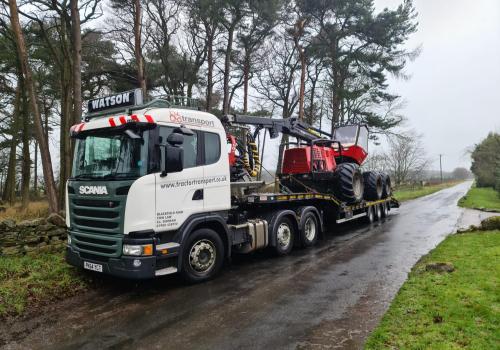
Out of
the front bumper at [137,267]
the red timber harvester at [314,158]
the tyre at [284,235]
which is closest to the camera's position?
the front bumper at [137,267]

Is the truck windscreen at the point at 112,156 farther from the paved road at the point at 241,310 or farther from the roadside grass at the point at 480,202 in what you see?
the roadside grass at the point at 480,202

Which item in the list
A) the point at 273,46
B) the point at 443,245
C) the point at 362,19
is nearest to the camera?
the point at 443,245

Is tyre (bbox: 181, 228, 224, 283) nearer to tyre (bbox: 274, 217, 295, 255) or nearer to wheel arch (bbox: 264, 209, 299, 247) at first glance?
wheel arch (bbox: 264, 209, 299, 247)

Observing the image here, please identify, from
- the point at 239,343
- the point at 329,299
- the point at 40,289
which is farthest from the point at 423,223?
the point at 40,289

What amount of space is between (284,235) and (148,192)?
4.19m

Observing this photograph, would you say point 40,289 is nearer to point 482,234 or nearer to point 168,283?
point 168,283

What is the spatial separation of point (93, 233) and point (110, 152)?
1290 mm

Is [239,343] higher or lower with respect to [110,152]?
lower

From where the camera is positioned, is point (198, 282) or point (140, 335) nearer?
point (140, 335)

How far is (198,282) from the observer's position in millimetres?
6391

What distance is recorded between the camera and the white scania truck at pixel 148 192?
5500 millimetres

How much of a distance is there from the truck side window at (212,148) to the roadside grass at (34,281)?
2954mm

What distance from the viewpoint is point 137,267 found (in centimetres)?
543

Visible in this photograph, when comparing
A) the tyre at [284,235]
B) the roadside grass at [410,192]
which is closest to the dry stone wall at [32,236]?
the tyre at [284,235]
